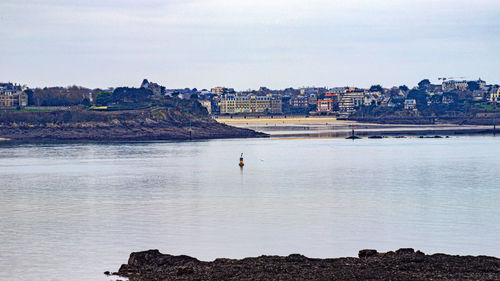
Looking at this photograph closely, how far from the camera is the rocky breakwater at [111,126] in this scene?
110812 millimetres

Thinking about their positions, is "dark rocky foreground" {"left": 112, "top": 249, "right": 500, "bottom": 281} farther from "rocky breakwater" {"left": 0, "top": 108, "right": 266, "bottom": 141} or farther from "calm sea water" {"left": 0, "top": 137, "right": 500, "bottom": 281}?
"rocky breakwater" {"left": 0, "top": 108, "right": 266, "bottom": 141}

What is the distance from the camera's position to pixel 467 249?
21516mm

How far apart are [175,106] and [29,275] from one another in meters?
123

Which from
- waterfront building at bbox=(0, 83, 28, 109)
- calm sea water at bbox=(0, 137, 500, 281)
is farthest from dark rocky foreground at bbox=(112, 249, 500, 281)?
waterfront building at bbox=(0, 83, 28, 109)

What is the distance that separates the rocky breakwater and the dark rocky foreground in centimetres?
9076

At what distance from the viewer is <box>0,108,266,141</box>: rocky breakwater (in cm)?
11081

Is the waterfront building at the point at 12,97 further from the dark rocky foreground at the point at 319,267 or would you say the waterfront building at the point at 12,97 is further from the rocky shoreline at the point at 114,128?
the dark rocky foreground at the point at 319,267

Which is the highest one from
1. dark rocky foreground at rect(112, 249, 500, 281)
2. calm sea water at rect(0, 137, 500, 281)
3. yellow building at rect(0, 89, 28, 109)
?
yellow building at rect(0, 89, 28, 109)

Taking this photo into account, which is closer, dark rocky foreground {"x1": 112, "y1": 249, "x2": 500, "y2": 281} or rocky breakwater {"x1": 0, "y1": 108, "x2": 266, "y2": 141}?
dark rocky foreground {"x1": 112, "y1": 249, "x2": 500, "y2": 281}

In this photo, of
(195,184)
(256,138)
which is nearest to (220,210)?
(195,184)

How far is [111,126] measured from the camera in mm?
118188

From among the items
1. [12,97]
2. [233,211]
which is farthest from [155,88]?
[233,211]

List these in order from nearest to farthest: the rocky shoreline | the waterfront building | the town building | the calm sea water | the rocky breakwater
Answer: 1. the calm sea water
2. the rocky shoreline
3. the rocky breakwater
4. the waterfront building
5. the town building

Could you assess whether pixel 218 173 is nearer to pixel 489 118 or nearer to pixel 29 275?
pixel 29 275
